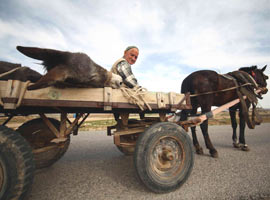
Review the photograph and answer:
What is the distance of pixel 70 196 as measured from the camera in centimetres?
157

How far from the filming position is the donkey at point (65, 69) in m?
1.22

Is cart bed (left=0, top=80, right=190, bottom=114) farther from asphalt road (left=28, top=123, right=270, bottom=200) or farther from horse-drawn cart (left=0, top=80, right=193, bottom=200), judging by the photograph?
asphalt road (left=28, top=123, right=270, bottom=200)

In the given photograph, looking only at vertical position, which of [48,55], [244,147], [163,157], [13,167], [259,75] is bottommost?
[244,147]

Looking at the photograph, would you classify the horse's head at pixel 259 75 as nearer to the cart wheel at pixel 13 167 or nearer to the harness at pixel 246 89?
the harness at pixel 246 89

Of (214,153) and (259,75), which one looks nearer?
(214,153)

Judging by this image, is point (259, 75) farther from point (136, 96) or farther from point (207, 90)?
point (136, 96)

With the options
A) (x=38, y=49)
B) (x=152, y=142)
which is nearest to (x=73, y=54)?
(x=38, y=49)

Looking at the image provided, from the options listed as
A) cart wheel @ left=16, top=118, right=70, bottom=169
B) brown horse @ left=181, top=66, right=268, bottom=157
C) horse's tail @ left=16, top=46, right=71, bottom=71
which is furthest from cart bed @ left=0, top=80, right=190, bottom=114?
brown horse @ left=181, top=66, right=268, bottom=157

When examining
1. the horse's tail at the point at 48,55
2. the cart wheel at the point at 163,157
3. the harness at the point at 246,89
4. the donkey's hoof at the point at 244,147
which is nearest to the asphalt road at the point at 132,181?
the cart wheel at the point at 163,157

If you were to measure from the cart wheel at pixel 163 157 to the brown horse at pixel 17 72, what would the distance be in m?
1.53

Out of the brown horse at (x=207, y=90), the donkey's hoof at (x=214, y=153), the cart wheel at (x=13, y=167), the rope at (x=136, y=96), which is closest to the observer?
the cart wheel at (x=13, y=167)

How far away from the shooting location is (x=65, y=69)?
1.28 metres

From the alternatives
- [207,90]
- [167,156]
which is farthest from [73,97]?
[207,90]

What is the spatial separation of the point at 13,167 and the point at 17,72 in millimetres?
1022
